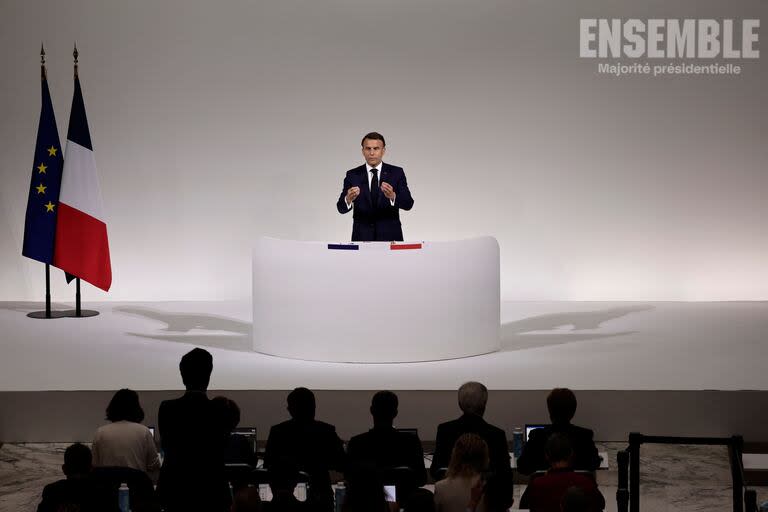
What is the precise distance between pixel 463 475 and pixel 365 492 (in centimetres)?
47

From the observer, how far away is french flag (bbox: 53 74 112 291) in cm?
812

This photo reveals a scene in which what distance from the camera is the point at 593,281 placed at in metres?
9.24

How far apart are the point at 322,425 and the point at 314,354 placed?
6.97 ft

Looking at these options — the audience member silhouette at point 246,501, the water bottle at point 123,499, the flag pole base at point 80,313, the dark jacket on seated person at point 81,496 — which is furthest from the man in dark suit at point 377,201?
the audience member silhouette at point 246,501

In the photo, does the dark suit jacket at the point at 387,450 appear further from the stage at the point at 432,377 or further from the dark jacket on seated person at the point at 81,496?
the stage at the point at 432,377

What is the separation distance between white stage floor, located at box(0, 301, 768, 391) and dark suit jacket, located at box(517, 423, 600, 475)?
1.28 meters

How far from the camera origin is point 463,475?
3586 millimetres

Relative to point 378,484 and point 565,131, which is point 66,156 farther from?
point 378,484

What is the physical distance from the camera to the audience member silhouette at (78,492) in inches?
131

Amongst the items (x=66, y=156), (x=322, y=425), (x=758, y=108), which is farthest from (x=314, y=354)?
(x=758, y=108)

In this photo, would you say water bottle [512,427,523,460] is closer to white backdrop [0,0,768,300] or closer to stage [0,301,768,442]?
stage [0,301,768,442]

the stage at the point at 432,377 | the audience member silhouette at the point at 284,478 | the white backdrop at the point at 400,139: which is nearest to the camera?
the audience member silhouette at the point at 284,478

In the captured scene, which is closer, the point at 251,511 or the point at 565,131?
the point at 251,511

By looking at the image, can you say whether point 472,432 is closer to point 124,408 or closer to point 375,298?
point 124,408
